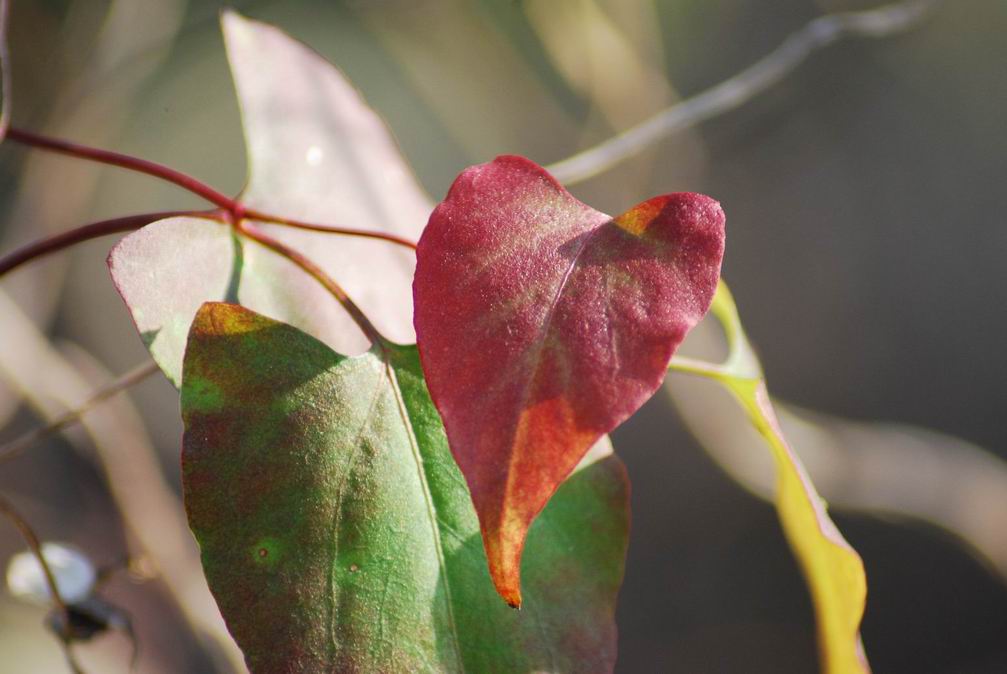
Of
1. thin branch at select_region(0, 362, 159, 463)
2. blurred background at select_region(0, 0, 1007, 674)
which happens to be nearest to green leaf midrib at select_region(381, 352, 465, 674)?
thin branch at select_region(0, 362, 159, 463)

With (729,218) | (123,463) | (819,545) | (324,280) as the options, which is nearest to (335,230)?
(324,280)

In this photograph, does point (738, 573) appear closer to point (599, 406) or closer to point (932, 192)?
point (932, 192)

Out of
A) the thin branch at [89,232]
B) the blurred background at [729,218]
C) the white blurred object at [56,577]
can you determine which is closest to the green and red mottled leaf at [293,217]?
the thin branch at [89,232]

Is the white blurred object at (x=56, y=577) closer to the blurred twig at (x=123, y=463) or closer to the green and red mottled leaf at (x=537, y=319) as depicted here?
the blurred twig at (x=123, y=463)

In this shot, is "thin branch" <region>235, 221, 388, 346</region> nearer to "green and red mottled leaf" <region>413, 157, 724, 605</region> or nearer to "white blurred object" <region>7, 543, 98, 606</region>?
"green and red mottled leaf" <region>413, 157, 724, 605</region>

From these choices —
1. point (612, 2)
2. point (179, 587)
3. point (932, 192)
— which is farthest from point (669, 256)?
point (932, 192)
